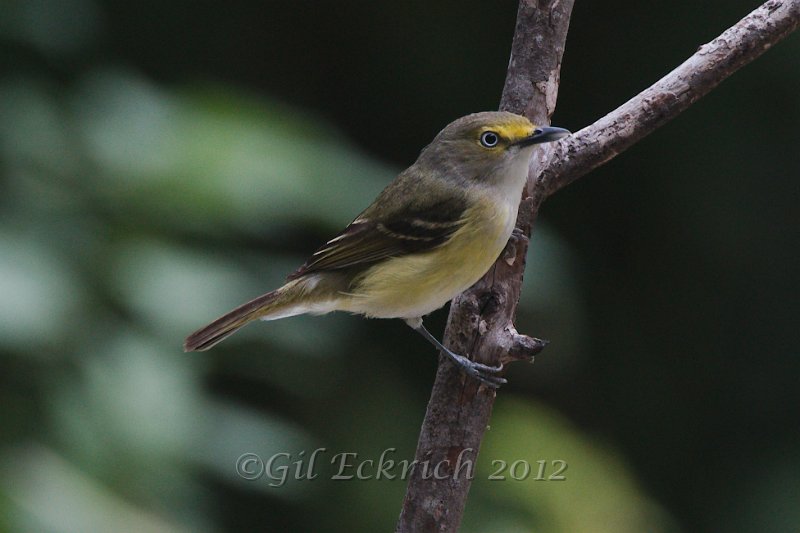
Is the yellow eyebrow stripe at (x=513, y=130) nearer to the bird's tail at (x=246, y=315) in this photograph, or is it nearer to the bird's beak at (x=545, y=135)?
the bird's beak at (x=545, y=135)

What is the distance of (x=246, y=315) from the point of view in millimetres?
3393

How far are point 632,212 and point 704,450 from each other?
1254mm

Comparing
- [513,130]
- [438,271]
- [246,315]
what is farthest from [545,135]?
[246,315]

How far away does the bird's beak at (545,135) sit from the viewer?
3094 millimetres

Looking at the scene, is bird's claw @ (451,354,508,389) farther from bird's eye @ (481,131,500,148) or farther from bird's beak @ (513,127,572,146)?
bird's eye @ (481,131,500,148)

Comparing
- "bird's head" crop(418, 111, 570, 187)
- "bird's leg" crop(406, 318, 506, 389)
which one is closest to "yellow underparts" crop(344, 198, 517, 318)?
"bird's head" crop(418, 111, 570, 187)

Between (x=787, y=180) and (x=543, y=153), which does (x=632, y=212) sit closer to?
(x=787, y=180)

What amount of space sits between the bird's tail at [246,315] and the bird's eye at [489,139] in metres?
0.78

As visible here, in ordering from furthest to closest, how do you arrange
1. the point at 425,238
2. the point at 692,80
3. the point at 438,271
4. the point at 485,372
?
the point at 425,238 → the point at 438,271 → the point at 692,80 → the point at 485,372

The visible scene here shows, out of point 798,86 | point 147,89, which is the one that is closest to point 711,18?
point 798,86

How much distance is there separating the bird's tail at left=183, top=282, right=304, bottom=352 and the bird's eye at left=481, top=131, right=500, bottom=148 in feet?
2.55

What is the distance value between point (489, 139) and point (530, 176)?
20 centimetres

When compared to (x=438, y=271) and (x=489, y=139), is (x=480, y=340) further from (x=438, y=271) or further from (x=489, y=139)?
(x=489, y=139)

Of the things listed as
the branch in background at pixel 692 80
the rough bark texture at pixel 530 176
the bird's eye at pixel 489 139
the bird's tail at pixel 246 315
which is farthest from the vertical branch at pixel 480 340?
the bird's tail at pixel 246 315
